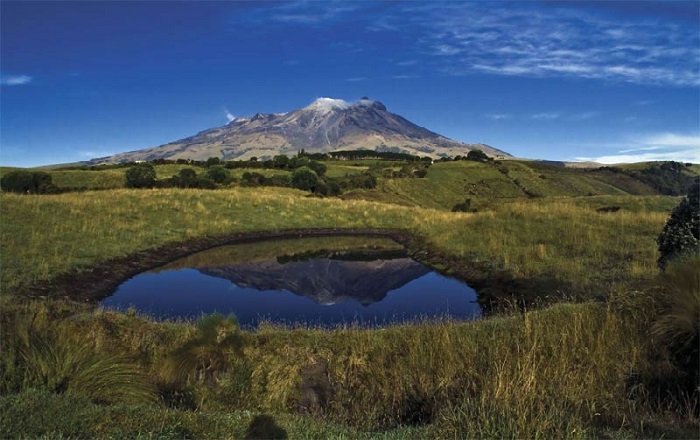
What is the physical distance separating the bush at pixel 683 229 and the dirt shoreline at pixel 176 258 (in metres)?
4.33

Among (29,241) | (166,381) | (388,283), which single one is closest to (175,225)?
(29,241)

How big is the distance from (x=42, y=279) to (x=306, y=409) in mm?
14463

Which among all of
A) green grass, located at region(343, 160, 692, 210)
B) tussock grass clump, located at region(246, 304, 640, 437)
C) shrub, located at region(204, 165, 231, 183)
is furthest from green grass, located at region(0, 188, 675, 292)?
shrub, located at region(204, 165, 231, 183)

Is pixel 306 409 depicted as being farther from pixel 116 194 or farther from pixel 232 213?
pixel 116 194

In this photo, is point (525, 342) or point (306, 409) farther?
point (525, 342)

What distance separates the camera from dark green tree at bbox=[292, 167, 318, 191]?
77912mm

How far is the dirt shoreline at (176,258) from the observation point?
16.9 m

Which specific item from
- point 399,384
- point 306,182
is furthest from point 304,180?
point 399,384

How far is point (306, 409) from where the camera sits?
8.30 m

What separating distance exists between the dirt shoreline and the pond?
54 cm

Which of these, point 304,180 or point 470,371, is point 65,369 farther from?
point 304,180

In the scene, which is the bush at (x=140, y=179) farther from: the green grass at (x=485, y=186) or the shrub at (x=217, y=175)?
the green grass at (x=485, y=186)

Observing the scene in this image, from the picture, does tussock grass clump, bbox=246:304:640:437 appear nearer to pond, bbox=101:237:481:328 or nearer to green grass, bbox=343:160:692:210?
pond, bbox=101:237:481:328

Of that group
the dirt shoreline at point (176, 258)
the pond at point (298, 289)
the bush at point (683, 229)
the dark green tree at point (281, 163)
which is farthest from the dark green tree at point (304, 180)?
the bush at point (683, 229)
